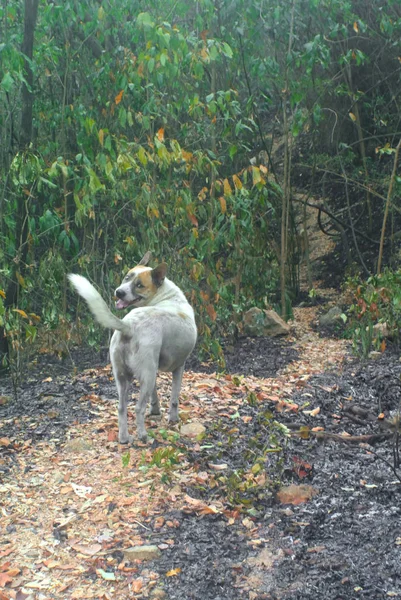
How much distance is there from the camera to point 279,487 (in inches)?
161

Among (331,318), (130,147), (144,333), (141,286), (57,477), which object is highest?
(130,147)

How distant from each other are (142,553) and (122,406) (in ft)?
3.90

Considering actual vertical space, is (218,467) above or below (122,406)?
below

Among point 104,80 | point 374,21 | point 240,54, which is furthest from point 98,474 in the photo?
point 374,21

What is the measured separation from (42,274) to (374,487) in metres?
3.87

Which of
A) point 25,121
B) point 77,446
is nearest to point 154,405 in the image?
point 77,446

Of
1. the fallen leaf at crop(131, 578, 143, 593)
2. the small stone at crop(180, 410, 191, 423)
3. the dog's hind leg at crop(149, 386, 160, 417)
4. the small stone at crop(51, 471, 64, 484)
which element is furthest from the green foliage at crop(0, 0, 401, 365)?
the fallen leaf at crop(131, 578, 143, 593)

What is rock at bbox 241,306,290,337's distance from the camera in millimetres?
8797

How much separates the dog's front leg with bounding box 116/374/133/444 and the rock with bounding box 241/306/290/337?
437 cm

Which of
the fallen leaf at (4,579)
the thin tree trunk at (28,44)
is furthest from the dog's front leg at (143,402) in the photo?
the thin tree trunk at (28,44)

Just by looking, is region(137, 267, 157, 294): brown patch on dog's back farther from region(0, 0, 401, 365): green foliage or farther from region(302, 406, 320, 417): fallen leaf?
region(302, 406, 320, 417): fallen leaf

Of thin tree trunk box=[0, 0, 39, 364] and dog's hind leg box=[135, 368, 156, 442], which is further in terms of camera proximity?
thin tree trunk box=[0, 0, 39, 364]

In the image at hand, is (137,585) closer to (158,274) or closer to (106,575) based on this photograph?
(106,575)

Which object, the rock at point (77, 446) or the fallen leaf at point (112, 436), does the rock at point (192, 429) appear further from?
the rock at point (77, 446)
